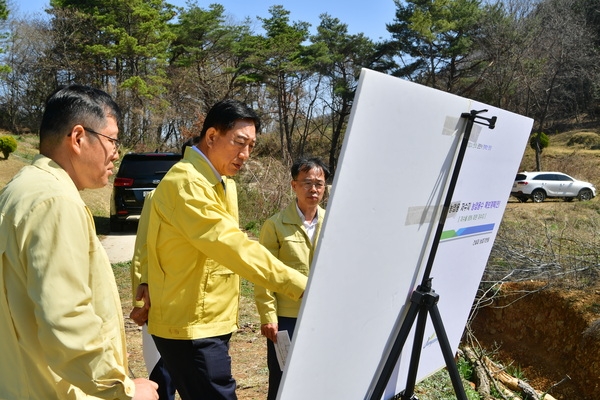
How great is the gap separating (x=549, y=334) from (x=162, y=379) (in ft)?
18.2

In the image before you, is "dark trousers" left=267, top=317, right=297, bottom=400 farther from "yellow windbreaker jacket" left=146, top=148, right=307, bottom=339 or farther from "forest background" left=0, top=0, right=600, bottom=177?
"forest background" left=0, top=0, right=600, bottom=177

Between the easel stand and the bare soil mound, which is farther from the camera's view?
the bare soil mound

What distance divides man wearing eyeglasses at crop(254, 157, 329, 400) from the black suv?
30.4ft

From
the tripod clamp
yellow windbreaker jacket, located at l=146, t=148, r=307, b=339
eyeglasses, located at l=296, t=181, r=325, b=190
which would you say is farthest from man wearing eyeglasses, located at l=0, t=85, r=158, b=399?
eyeglasses, located at l=296, t=181, r=325, b=190

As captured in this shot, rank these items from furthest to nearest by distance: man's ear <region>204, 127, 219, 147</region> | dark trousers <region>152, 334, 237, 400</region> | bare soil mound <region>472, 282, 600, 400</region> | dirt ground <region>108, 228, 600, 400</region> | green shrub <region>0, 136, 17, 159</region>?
green shrub <region>0, 136, 17, 159</region>
bare soil mound <region>472, 282, 600, 400</region>
dirt ground <region>108, 228, 600, 400</region>
man's ear <region>204, 127, 219, 147</region>
dark trousers <region>152, 334, 237, 400</region>

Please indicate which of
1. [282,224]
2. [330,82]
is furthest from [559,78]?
[282,224]

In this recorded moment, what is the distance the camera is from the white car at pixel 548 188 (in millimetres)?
24281

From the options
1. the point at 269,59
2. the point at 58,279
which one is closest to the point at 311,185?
the point at 58,279

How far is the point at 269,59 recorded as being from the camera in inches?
1257

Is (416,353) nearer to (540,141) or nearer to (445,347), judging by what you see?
(445,347)

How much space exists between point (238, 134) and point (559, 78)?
122ft

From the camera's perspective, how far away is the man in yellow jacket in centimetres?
229

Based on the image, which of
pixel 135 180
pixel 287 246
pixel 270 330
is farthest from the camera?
pixel 135 180

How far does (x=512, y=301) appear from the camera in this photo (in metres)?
7.65
